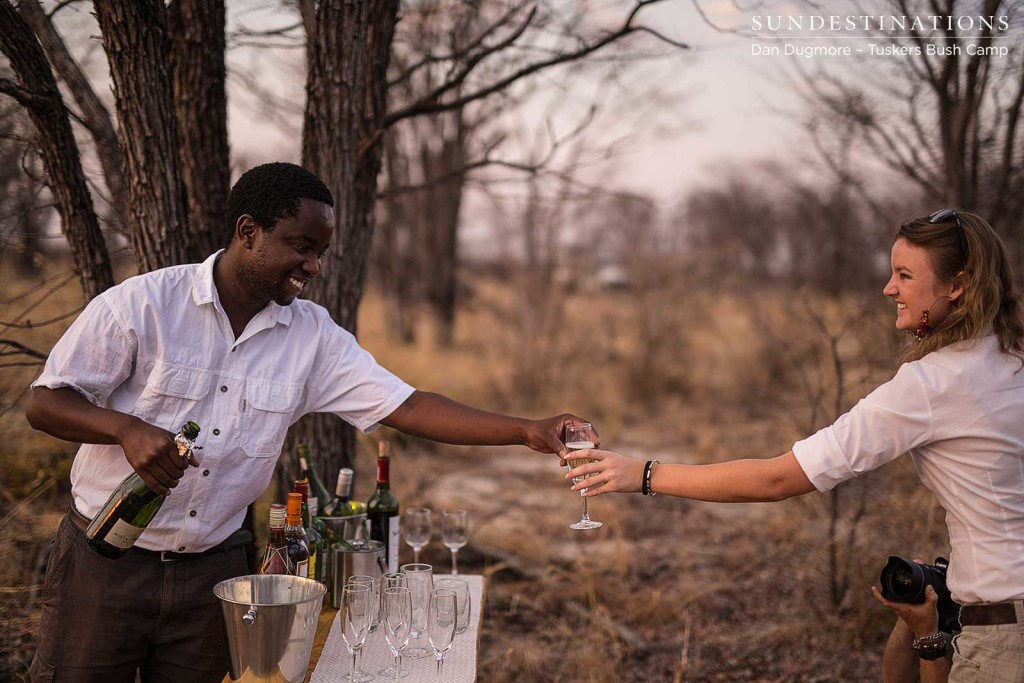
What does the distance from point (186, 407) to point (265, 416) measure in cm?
23

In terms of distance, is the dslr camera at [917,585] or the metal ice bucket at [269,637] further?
the dslr camera at [917,585]

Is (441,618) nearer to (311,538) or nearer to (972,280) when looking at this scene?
(311,538)

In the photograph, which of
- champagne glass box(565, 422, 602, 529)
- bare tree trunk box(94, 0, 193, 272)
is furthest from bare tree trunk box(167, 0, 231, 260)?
champagne glass box(565, 422, 602, 529)

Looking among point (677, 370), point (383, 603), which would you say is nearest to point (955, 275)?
point (383, 603)

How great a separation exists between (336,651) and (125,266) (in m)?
4.21

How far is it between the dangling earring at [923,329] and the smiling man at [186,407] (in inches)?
71.3

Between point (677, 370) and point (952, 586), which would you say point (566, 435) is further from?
point (677, 370)

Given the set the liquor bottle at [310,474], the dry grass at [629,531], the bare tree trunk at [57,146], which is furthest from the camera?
the dry grass at [629,531]

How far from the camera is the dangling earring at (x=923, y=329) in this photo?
8.51 ft

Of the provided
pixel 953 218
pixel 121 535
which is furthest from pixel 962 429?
pixel 121 535

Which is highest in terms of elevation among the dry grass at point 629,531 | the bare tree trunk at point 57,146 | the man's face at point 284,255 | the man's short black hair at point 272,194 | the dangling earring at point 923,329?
the bare tree trunk at point 57,146

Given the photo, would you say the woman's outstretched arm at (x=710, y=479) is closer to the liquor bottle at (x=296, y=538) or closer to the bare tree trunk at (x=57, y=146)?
the liquor bottle at (x=296, y=538)

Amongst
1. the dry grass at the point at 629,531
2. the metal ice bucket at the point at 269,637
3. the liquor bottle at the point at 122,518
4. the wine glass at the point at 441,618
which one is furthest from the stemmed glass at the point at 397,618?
the dry grass at the point at 629,531

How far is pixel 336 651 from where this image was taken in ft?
8.64
